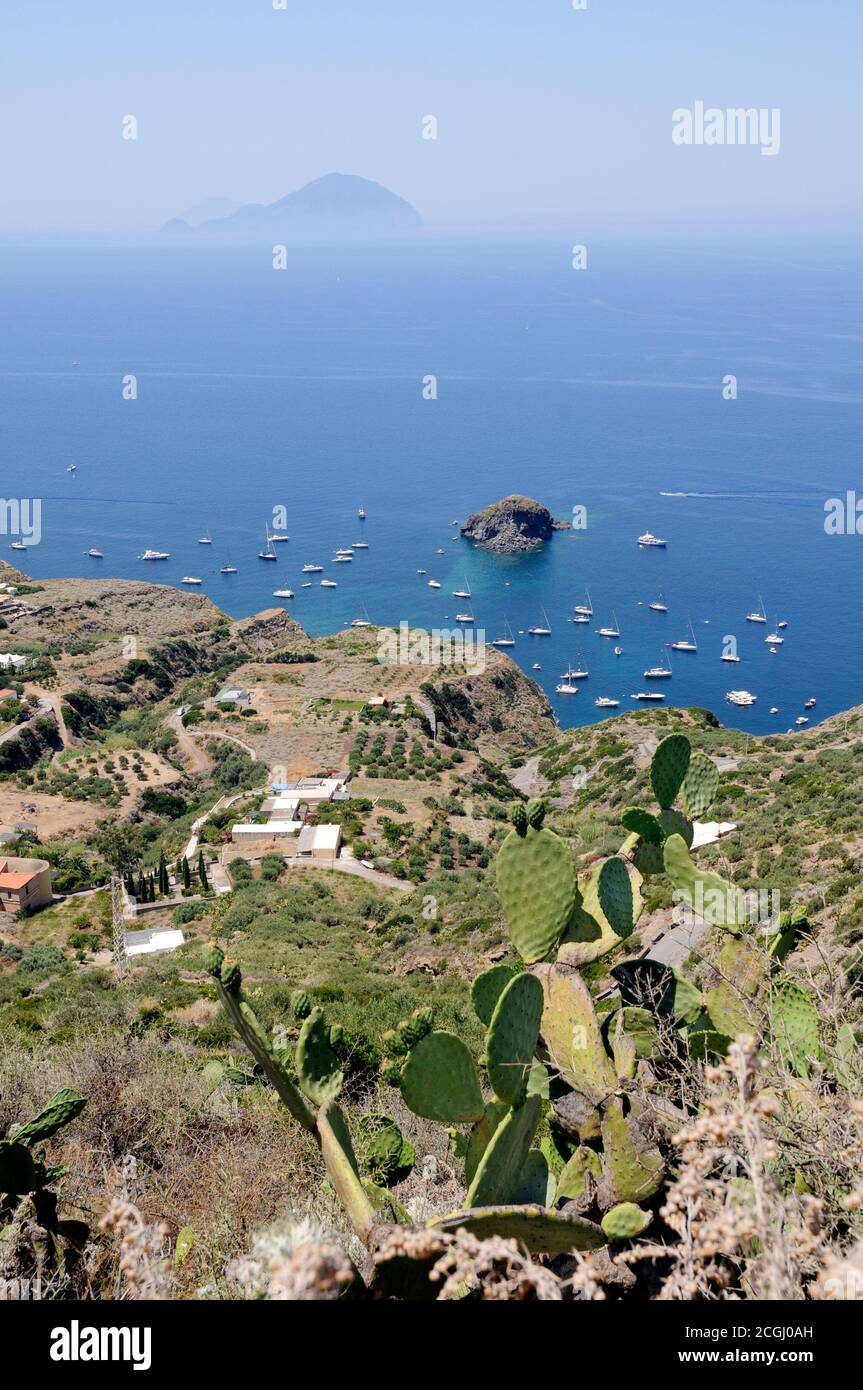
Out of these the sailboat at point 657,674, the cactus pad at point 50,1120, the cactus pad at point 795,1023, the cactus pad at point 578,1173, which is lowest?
the sailboat at point 657,674

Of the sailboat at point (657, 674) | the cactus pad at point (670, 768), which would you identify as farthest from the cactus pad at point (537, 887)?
the sailboat at point (657, 674)

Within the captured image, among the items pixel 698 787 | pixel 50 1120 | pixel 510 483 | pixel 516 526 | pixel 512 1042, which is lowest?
pixel 50 1120

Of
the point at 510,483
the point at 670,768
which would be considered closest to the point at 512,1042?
the point at 670,768

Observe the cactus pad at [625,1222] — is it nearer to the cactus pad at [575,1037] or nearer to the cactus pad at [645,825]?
the cactus pad at [575,1037]

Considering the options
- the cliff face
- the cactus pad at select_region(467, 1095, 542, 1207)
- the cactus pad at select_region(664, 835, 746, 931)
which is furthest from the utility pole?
the cliff face

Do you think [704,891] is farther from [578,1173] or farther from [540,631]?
[540,631]

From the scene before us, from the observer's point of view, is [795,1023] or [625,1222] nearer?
[625,1222]

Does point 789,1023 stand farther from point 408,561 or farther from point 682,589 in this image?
point 408,561
